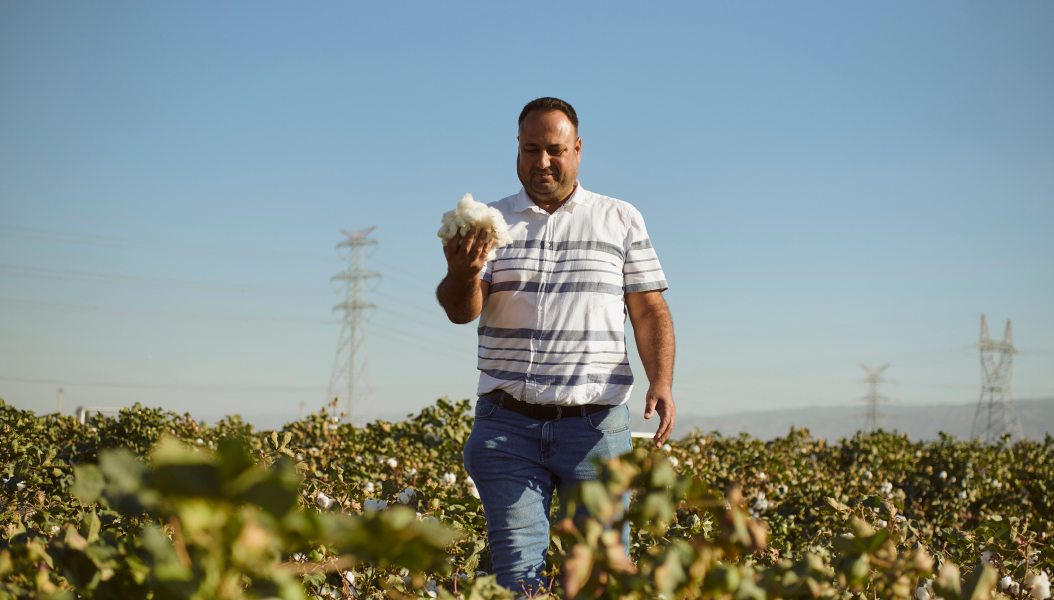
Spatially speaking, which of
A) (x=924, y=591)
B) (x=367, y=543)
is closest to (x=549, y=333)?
(x=924, y=591)

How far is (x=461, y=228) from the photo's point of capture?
2.21 m

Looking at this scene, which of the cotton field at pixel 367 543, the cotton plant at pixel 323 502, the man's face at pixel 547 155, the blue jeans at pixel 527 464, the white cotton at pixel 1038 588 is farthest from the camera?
the cotton plant at pixel 323 502

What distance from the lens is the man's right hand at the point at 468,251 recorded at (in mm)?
2215

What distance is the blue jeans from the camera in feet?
7.59

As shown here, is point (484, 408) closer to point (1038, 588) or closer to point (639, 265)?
point (639, 265)

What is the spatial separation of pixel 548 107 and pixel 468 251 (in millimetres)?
720

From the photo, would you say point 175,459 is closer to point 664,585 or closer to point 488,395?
point 664,585

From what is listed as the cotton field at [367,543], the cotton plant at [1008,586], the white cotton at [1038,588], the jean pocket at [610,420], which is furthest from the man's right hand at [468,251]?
the cotton plant at [1008,586]

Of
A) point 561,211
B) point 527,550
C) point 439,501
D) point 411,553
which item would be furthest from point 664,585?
point 439,501

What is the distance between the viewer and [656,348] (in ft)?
8.63

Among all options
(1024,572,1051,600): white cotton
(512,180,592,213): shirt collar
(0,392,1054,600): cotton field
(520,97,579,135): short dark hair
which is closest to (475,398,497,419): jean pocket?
(0,392,1054,600): cotton field

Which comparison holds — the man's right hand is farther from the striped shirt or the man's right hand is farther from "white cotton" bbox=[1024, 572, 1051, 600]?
"white cotton" bbox=[1024, 572, 1051, 600]

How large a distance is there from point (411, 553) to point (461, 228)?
1546mm

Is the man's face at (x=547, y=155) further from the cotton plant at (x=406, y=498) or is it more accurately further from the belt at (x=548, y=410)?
the cotton plant at (x=406, y=498)
